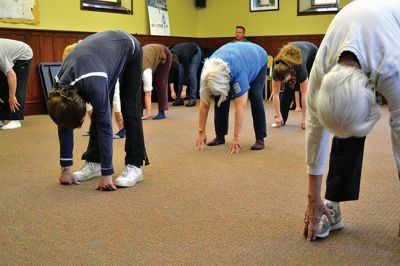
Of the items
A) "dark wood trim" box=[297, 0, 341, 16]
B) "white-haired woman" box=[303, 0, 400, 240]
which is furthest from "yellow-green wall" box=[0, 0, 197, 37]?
"white-haired woman" box=[303, 0, 400, 240]

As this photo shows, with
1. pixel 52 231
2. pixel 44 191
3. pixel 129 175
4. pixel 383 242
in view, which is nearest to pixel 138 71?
pixel 129 175

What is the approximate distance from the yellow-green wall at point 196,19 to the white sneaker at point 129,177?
146 inches

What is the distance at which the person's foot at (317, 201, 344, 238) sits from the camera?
1835 millimetres

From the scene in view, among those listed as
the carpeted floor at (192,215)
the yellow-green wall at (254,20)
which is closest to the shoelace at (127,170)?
the carpeted floor at (192,215)

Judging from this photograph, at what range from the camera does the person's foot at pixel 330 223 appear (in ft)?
6.02

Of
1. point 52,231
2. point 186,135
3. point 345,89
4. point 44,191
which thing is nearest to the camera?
point 345,89

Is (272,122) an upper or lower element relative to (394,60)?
lower

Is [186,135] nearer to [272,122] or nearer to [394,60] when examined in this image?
[272,122]

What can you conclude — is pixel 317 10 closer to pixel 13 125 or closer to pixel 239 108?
pixel 239 108

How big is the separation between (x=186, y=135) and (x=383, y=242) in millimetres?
2635

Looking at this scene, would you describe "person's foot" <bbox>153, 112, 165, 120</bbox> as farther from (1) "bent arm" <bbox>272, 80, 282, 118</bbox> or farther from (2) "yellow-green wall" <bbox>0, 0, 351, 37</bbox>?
(2) "yellow-green wall" <bbox>0, 0, 351, 37</bbox>

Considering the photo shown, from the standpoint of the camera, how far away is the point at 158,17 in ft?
25.0

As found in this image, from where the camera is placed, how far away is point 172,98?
7449 millimetres

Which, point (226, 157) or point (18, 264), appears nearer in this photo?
point (18, 264)
